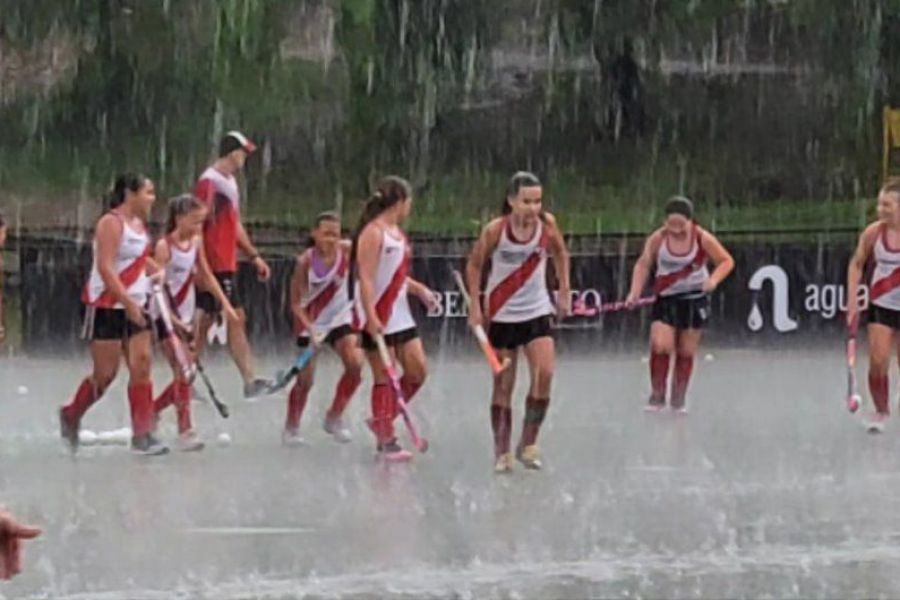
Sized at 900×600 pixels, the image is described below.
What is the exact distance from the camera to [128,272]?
13.5m

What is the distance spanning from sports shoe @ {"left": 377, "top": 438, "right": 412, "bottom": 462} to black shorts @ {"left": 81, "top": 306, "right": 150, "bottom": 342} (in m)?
1.59

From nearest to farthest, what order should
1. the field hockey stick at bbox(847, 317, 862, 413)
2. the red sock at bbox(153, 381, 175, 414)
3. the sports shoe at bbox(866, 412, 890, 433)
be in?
1. the red sock at bbox(153, 381, 175, 414)
2. the sports shoe at bbox(866, 412, 890, 433)
3. the field hockey stick at bbox(847, 317, 862, 413)

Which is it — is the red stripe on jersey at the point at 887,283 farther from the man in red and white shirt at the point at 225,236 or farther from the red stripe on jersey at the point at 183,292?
the red stripe on jersey at the point at 183,292

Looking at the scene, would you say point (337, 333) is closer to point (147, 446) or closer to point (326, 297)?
point (326, 297)

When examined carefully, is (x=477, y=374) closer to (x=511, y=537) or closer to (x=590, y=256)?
(x=590, y=256)

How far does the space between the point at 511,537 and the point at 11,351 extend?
531 inches

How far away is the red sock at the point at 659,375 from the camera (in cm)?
1705

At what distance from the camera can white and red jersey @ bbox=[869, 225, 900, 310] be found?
50.0ft

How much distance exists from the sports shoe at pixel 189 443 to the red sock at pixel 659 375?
413 centimetres

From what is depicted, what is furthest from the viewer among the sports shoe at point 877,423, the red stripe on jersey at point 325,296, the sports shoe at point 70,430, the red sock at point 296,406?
the sports shoe at point 877,423

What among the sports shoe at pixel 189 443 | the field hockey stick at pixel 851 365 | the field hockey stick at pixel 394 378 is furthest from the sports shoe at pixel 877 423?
the sports shoe at pixel 189 443

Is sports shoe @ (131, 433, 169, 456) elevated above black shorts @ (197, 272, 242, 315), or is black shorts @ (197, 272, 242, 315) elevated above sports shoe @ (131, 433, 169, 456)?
black shorts @ (197, 272, 242, 315)

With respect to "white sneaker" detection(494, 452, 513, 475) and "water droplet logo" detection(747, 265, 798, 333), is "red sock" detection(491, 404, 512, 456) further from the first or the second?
"water droplet logo" detection(747, 265, 798, 333)

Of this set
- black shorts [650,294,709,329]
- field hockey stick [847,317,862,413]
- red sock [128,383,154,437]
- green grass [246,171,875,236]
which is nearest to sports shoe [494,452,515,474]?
red sock [128,383,154,437]
